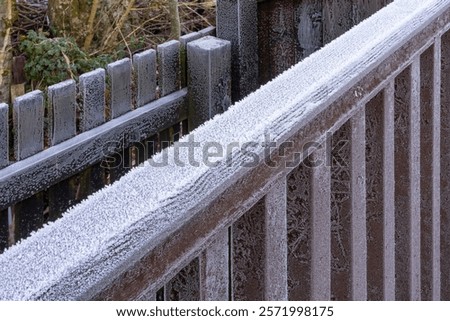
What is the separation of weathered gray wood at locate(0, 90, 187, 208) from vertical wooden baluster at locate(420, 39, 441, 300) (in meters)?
1.29

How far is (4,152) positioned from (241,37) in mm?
1151

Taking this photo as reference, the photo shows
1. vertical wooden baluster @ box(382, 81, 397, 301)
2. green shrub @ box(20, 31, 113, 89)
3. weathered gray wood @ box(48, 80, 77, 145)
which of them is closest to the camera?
vertical wooden baluster @ box(382, 81, 397, 301)

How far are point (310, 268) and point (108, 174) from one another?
1690 mm

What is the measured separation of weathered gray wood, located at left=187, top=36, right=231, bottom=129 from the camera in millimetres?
3027

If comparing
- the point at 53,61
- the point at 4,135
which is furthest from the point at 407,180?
the point at 53,61

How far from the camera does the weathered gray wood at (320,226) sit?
4.02 feet

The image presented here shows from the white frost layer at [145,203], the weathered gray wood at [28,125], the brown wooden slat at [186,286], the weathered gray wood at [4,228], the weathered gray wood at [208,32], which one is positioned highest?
the white frost layer at [145,203]

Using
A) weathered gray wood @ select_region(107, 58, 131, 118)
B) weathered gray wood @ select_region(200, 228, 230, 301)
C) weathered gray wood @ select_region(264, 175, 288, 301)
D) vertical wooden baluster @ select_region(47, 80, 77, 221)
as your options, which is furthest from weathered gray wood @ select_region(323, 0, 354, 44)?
weathered gray wood @ select_region(200, 228, 230, 301)

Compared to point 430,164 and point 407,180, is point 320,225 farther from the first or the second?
point 430,164

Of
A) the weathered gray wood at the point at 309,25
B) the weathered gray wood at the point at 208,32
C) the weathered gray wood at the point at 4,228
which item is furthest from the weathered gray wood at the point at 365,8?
the weathered gray wood at the point at 4,228

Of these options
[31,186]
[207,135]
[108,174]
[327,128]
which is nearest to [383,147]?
[327,128]

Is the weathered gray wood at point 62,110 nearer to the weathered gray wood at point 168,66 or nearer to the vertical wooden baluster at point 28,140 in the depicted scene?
the vertical wooden baluster at point 28,140

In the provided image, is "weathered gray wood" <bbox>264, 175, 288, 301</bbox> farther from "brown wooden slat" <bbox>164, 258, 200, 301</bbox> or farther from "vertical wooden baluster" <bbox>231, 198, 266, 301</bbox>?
"brown wooden slat" <bbox>164, 258, 200, 301</bbox>

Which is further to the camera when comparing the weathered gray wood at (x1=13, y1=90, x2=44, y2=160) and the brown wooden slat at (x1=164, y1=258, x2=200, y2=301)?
the weathered gray wood at (x1=13, y1=90, x2=44, y2=160)
